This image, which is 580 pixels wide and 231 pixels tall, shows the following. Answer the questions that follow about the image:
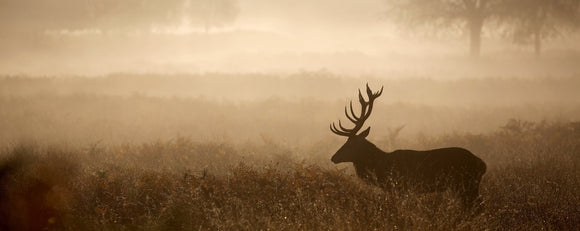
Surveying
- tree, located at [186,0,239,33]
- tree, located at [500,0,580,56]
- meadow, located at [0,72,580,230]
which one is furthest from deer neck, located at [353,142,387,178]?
tree, located at [186,0,239,33]

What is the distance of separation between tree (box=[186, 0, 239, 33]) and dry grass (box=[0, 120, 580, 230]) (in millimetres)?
47253

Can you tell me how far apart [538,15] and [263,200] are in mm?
28563

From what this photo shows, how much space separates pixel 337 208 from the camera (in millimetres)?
5430

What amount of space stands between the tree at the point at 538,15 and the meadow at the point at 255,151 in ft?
20.8

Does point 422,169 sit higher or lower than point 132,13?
lower

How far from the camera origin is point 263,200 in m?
6.35

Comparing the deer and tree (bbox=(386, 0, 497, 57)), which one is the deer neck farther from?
tree (bbox=(386, 0, 497, 57))

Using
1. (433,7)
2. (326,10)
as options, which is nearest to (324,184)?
(433,7)

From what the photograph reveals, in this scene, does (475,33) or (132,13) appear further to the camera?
(132,13)

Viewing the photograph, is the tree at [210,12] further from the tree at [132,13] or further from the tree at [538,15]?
the tree at [538,15]

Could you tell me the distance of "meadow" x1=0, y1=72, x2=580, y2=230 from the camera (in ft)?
18.8

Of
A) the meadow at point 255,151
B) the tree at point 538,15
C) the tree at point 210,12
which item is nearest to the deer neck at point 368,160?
the meadow at point 255,151

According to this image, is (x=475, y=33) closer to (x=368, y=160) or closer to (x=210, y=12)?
(x=368, y=160)

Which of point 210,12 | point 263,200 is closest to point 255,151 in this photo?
point 263,200
